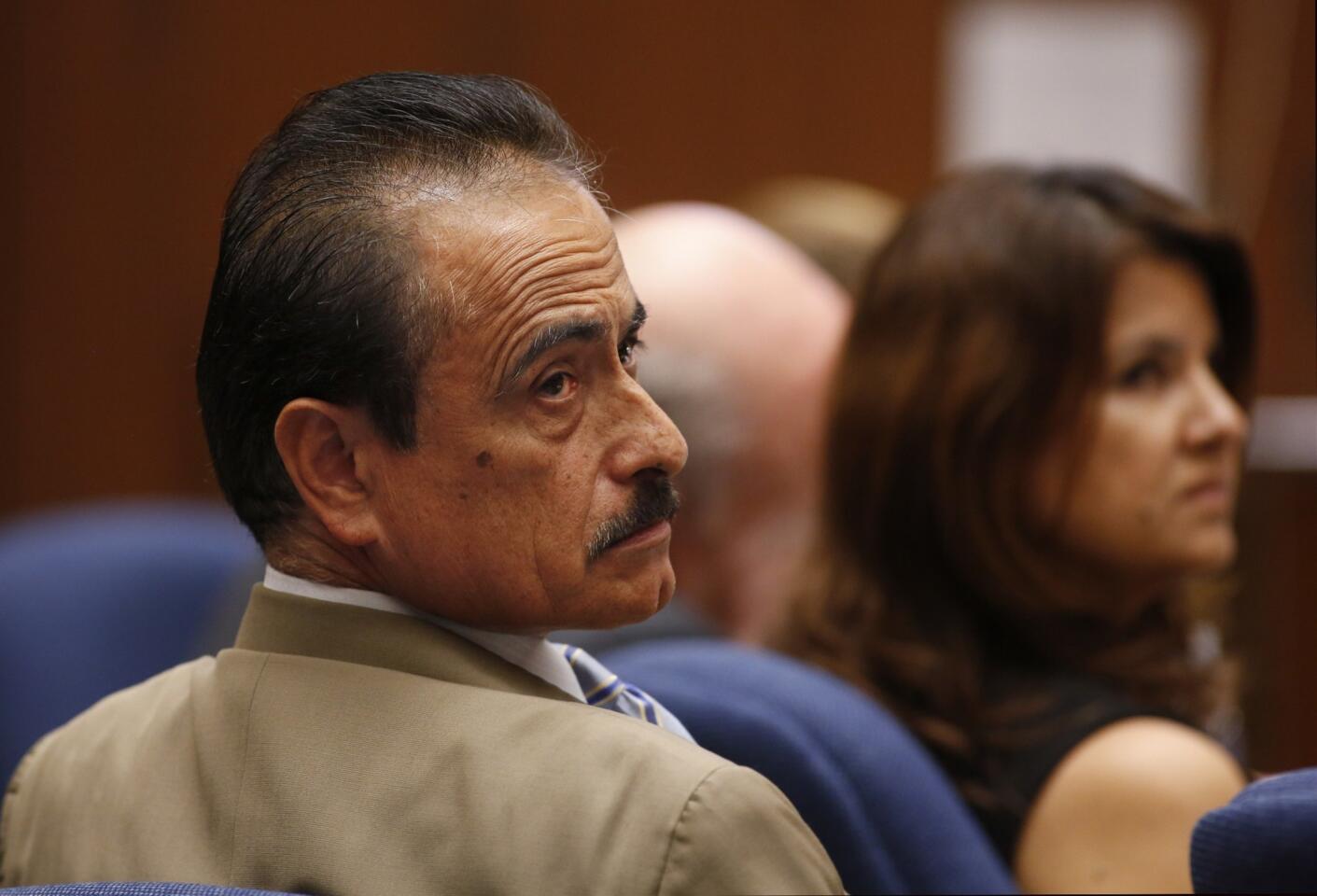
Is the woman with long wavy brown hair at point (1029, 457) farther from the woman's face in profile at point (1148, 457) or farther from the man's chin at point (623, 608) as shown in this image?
the man's chin at point (623, 608)

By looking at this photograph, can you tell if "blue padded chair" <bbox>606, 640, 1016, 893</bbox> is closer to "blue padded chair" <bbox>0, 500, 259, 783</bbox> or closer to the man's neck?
the man's neck

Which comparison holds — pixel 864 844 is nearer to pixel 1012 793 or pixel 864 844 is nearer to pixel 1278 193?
pixel 1012 793

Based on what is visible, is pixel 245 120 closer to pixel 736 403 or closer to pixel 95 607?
pixel 95 607

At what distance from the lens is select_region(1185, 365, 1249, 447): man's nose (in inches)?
69.5

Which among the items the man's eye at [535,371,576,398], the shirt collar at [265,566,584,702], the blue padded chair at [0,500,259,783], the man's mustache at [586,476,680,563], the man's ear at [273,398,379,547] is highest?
the man's eye at [535,371,576,398]

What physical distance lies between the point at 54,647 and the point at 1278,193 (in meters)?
3.16

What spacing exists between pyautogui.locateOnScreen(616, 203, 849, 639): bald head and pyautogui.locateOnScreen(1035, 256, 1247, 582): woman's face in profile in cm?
71

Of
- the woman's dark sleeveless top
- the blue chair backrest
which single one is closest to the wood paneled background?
the woman's dark sleeveless top

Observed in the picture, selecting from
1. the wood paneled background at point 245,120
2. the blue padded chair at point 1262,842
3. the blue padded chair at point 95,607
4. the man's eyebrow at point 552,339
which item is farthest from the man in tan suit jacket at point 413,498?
the wood paneled background at point 245,120

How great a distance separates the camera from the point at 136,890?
0.88m

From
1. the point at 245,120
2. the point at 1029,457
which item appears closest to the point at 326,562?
the point at 1029,457

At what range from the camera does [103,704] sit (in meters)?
1.12

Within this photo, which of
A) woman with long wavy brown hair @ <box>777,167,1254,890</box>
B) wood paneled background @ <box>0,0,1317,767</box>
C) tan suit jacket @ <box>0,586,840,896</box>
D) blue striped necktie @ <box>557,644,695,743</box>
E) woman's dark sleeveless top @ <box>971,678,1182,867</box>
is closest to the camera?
tan suit jacket @ <box>0,586,840,896</box>

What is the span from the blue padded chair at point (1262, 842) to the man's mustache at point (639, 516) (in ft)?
1.31
